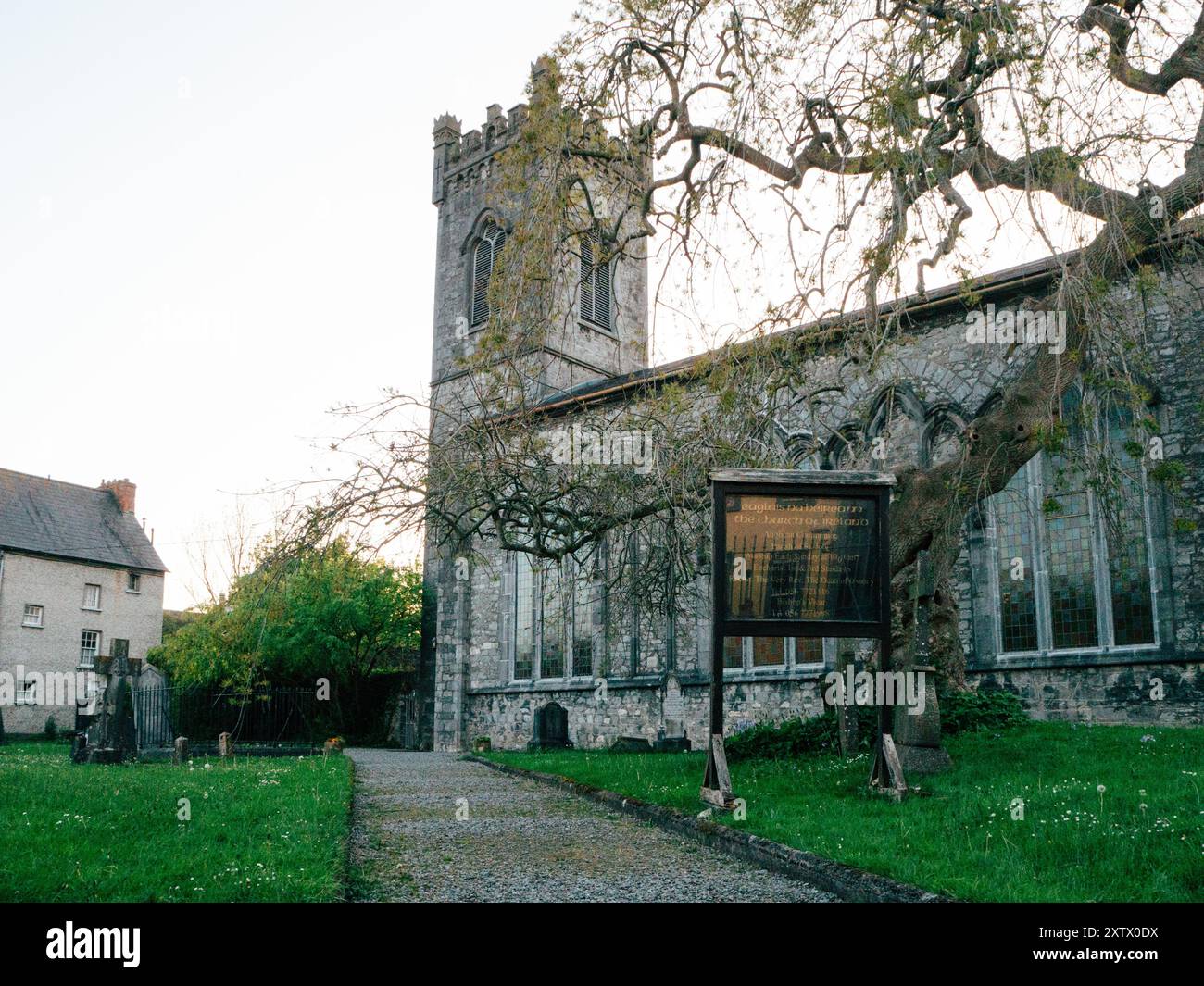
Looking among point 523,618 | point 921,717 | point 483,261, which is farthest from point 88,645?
point 921,717

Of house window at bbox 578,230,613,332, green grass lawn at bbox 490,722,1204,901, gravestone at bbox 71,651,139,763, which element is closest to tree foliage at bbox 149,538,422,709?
gravestone at bbox 71,651,139,763

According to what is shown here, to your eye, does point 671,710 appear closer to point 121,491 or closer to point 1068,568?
point 1068,568

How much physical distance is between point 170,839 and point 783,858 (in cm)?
440

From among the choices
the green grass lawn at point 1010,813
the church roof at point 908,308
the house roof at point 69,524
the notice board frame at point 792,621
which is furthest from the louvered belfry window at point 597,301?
the house roof at point 69,524

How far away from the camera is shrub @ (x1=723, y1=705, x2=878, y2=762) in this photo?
13188 mm

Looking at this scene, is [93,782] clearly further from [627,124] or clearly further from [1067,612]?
[1067,612]

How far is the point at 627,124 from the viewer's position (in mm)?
11219

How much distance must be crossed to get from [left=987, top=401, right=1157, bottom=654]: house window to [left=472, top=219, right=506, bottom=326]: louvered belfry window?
18.7 m

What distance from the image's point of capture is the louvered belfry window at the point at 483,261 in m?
31.5

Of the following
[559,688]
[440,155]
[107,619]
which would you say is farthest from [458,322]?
[107,619]

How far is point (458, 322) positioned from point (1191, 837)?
1086 inches

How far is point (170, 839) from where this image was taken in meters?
7.27
